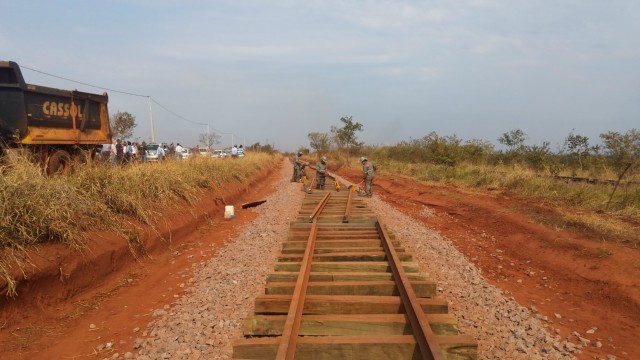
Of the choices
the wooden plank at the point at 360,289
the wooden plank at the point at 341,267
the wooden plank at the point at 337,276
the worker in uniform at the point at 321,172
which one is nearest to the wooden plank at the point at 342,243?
the wooden plank at the point at 341,267

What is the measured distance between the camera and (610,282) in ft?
18.4

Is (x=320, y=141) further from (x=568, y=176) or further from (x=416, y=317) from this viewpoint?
(x=416, y=317)

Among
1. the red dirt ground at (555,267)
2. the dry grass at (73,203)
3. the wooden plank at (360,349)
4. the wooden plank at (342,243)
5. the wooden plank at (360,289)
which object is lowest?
the red dirt ground at (555,267)

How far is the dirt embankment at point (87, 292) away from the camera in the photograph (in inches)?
160

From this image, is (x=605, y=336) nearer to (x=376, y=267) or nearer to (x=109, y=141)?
(x=376, y=267)

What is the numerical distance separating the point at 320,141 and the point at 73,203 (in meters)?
52.7

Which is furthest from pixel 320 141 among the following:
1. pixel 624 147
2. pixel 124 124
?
pixel 624 147

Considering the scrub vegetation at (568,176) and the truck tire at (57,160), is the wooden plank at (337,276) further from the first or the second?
the truck tire at (57,160)

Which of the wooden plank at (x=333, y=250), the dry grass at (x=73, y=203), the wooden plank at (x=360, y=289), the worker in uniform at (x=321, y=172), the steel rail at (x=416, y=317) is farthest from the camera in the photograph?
the worker in uniform at (x=321, y=172)

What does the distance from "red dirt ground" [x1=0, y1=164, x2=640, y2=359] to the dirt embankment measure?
13 millimetres

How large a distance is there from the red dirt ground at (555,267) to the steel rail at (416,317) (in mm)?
1661

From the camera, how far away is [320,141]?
5800 cm

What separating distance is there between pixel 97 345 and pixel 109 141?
36.2 feet

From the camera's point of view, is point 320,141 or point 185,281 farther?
point 320,141
